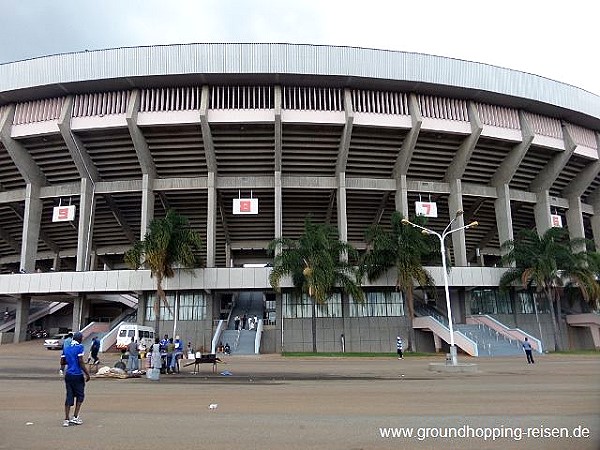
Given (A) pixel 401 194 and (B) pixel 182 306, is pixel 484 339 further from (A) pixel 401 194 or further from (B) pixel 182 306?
(B) pixel 182 306

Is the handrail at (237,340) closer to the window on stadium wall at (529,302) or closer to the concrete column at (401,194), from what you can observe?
the concrete column at (401,194)

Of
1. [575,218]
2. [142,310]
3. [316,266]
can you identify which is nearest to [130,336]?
[142,310]

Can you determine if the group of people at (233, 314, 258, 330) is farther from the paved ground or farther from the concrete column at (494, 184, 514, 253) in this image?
the concrete column at (494, 184, 514, 253)

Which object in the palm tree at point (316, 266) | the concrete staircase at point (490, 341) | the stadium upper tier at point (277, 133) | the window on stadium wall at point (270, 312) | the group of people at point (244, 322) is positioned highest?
the stadium upper tier at point (277, 133)

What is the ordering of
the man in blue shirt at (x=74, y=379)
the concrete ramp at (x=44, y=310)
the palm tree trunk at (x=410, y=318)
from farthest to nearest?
the concrete ramp at (x=44, y=310) → the palm tree trunk at (x=410, y=318) → the man in blue shirt at (x=74, y=379)

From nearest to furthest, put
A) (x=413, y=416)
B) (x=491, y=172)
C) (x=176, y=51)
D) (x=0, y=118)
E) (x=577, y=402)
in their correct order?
1. (x=413, y=416)
2. (x=577, y=402)
3. (x=176, y=51)
4. (x=0, y=118)
5. (x=491, y=172)

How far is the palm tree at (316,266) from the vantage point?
108 feet

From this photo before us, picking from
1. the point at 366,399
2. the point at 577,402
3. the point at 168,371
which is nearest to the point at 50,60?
the point at 168,371

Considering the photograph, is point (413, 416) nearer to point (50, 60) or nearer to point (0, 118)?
point (50, 60)

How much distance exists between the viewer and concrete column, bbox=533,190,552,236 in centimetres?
4394

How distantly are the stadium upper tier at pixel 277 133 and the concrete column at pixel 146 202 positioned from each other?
124 mm

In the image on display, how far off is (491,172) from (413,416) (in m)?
40.1

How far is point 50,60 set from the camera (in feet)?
123

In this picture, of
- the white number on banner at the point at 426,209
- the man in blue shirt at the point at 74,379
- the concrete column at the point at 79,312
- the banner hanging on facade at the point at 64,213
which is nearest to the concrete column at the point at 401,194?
the white number on banner at the point at 426,209
